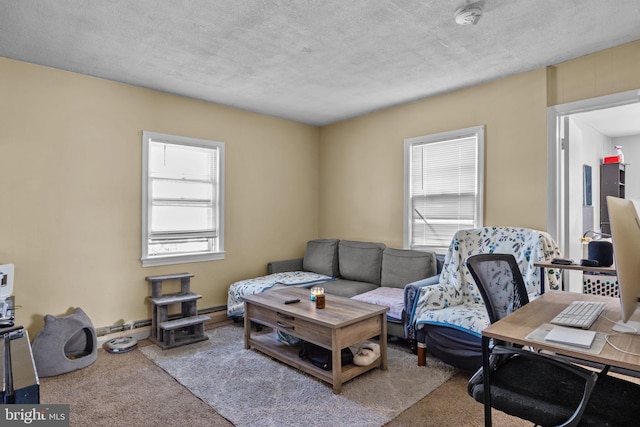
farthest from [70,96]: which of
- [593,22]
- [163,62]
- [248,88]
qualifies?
[593,22]

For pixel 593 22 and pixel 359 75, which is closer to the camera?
pixel 593 22

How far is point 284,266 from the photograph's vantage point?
15.5ft

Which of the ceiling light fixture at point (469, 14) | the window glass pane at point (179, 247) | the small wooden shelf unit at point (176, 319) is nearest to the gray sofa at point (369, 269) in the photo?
the window glass pane at point (179, 247)

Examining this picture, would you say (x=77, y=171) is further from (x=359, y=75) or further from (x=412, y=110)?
(x=412, y=110)

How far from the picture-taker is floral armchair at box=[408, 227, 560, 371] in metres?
2.65

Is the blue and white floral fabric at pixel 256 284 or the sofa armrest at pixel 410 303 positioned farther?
the blue and white floral fabric at pixel 256 284

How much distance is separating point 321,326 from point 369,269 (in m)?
1.74

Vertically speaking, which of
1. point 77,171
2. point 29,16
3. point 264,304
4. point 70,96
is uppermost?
point 29,16

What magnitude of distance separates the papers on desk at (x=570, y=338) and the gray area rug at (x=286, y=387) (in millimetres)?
A: 1234

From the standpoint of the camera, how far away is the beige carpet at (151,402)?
219 cm

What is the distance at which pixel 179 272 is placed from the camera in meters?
3.93

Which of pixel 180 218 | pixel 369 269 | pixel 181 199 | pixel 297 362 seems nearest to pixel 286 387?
pixel 297 362

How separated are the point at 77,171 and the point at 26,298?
116cm

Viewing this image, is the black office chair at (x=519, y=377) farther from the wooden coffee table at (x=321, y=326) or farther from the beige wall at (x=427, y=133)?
the beige wall at (x=427, y=133)
